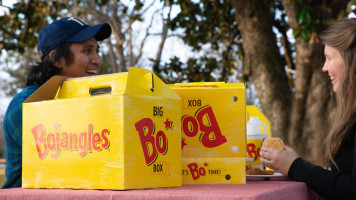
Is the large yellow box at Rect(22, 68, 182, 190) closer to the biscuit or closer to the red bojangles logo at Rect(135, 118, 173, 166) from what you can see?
the red bojangles logo at Rect(135, 118, 173, 166)

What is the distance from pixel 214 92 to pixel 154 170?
1.26ft

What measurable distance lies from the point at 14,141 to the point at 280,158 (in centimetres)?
105

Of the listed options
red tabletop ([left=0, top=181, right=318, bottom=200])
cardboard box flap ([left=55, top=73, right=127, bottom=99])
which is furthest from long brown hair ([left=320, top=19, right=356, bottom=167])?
cardboard box flap ([left=55, top=73, right=127, bottom=99])

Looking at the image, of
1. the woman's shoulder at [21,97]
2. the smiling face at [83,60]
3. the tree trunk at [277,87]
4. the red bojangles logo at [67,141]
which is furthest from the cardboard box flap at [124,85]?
the tree trunk at [277,87]

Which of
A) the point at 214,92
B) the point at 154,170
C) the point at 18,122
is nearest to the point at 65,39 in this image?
the point at 18,122

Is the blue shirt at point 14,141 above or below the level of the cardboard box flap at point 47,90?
below

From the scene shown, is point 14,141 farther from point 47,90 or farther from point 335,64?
point 335,64

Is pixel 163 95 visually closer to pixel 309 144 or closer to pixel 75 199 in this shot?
pixel 75 199

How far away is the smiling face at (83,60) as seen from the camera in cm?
236

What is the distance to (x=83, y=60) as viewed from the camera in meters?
2.39

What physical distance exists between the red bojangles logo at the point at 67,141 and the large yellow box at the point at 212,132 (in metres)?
0.35

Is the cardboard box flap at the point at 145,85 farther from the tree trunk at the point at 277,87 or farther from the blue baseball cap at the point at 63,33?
the tree trunk at the point at 277,87

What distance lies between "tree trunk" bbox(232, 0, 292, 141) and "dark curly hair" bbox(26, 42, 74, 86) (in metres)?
4.08

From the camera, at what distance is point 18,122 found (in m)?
1.85
